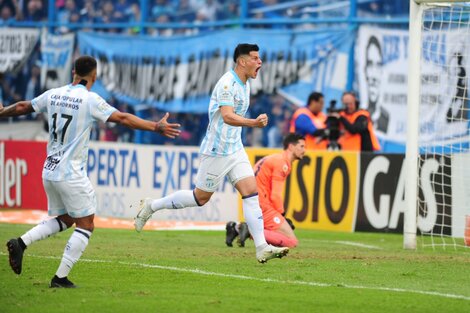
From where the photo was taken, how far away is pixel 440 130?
19.5 metres

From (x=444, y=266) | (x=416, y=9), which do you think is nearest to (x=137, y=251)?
(x=444, y=266)

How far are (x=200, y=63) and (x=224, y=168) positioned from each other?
12.3 meters

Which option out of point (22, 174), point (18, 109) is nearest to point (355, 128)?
point (22, 174)

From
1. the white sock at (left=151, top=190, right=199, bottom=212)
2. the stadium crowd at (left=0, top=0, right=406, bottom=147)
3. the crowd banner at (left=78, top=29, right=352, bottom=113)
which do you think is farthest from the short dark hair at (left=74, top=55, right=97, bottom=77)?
the stadium crowd at (left=0, top=0, right=406, bottom=147)

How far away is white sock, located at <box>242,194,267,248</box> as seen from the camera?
11805 mm

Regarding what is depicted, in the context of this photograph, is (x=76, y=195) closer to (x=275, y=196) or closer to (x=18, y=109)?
(x=18, y=109)

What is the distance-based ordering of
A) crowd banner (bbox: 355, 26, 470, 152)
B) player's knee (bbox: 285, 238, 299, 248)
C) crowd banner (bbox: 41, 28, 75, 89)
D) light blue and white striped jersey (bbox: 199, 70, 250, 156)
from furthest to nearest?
1. crowd banner (bbox: 41, 28, 75, 89)
2. crowd banner (bbox: 355, 26, 470, 152)
3. player's knee (bbox: 285, 238, 299, 248)
4. light blue and white striped jersey (bbox: 199, 70, 250, 156)

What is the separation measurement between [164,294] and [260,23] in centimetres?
1427

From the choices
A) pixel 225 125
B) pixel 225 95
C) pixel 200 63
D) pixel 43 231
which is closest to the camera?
pixel 43 231

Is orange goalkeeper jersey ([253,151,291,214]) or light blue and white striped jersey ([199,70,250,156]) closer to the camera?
light blue and white striped jersey ([199,70,250,156])

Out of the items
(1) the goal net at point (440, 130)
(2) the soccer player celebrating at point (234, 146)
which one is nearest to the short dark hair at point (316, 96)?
(1) the goal net at point (440, 130)

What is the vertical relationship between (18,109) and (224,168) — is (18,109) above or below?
above

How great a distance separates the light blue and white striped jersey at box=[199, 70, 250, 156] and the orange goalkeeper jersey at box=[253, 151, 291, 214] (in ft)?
7.04

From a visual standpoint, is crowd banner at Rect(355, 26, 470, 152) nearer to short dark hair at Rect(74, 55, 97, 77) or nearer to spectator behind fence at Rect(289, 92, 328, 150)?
spectator behind fence at Rect(289, 92, 328, 150)
